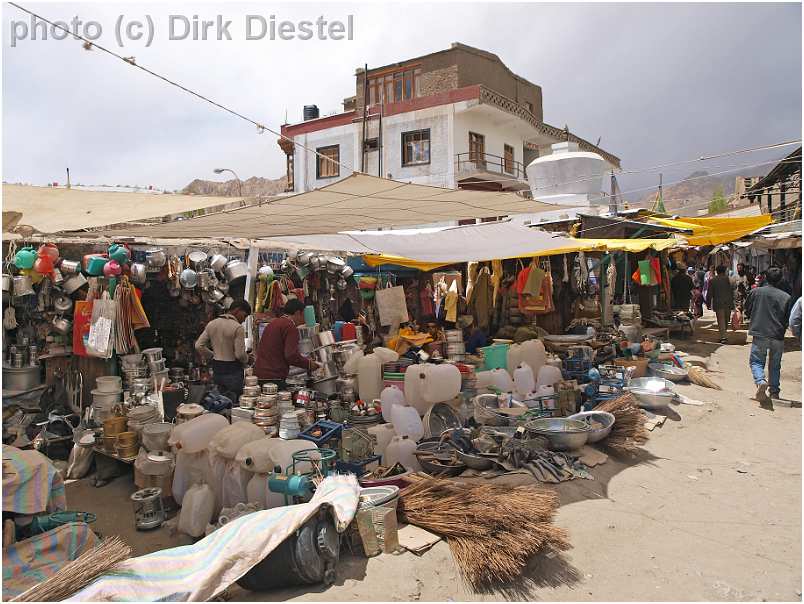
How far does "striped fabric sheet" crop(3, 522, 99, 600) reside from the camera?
2482 mm

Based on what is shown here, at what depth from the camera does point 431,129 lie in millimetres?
22125

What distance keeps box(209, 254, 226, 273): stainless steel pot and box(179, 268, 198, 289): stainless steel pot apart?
0.33 meters

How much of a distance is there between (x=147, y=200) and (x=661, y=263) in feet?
34.2

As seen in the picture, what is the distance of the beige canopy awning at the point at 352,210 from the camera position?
358 cm

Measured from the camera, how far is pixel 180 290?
6301 millimetres

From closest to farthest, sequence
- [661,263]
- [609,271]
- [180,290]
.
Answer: [180,290] → [609,271] → [661,263]

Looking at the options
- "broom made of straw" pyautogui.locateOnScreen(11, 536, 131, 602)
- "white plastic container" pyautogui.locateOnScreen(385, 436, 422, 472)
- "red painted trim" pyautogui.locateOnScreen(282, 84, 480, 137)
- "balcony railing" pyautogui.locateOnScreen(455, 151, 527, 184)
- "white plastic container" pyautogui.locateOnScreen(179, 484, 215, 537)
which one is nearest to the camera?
"broom made of straw" pyautogui.locateOnScreen(11, 536, 131, 602)

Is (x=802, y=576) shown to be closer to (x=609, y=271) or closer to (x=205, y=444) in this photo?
(x=205, y=444)

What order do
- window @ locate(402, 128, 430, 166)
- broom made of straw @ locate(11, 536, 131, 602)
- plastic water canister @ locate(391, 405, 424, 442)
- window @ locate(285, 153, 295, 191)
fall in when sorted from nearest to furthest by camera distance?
broom made of straw @ locate(11, 536, 131, 602) → plastic water canister @ locate(391, 405, 424, 442) → window @ locate(402, 128, 430, 166) → window @ locate(285, 153, 295, 191)

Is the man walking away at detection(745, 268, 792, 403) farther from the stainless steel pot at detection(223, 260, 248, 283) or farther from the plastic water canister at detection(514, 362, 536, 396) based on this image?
the stainless steel pot at detection(223, 260, 248, 283)

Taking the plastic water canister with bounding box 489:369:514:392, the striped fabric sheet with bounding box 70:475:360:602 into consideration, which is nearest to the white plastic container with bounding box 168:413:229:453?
the striped fabric sheet with bounding box 70:475:360:602

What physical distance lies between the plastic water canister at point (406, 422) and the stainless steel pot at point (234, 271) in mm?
3074

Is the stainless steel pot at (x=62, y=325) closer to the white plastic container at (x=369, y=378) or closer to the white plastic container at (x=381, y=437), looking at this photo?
the white plastic container at (x=369, y=378)

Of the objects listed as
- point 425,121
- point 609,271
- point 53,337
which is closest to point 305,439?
point 53,337
